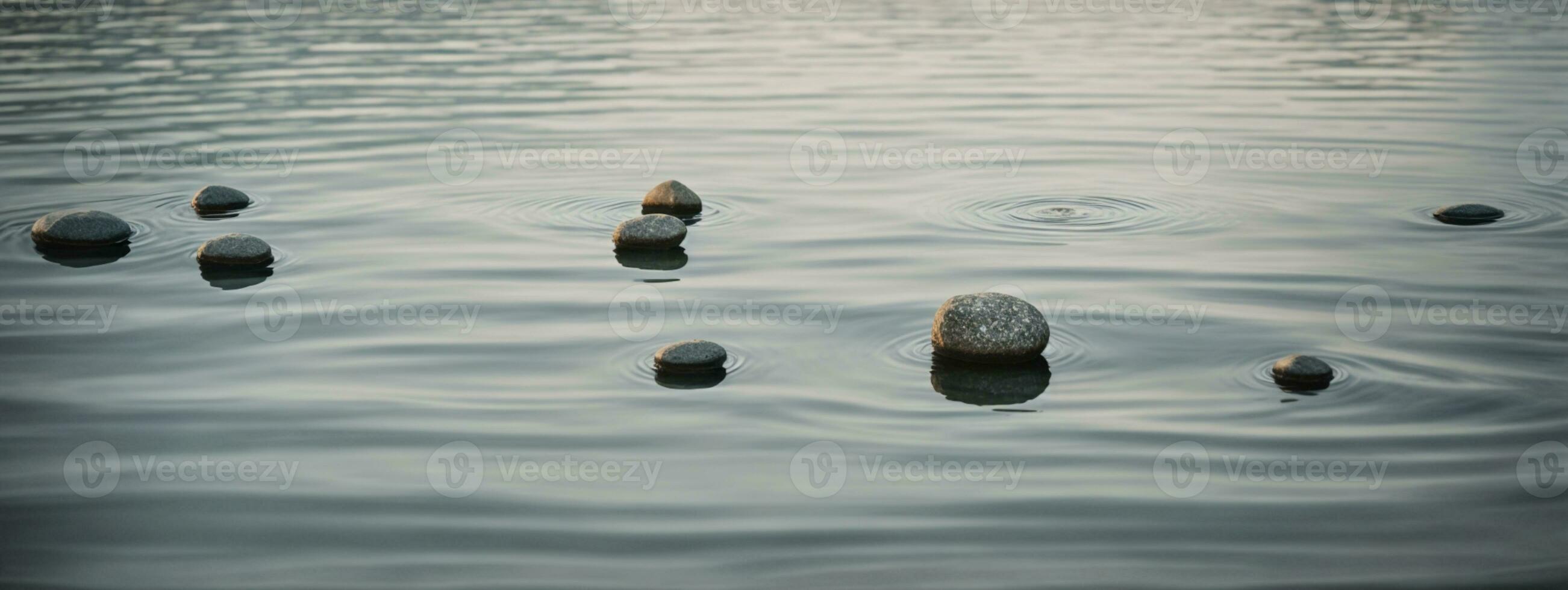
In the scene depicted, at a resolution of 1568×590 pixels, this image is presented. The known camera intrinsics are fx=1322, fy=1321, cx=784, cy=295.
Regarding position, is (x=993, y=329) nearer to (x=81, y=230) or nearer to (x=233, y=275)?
(x=233, y=275)

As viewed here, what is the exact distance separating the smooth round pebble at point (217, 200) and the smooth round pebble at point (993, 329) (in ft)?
23.1

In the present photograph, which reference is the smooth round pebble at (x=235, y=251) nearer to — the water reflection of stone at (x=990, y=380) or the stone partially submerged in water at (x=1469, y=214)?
the water reflection of stone at (x=990, y=380)

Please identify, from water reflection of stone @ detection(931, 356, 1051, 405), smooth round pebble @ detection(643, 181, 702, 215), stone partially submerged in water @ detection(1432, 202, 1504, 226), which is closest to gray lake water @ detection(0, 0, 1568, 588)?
water reflection of stone @ detection(931, 356, 1051, 405)

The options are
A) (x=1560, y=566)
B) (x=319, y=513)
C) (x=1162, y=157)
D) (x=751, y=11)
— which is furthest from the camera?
(x=751, y=11)

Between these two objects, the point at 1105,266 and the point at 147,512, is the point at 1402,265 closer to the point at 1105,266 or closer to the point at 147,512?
the point at 1105,266

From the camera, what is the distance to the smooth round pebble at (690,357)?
7523 millimetres

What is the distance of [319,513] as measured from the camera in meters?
5.89

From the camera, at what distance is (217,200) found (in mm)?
11516

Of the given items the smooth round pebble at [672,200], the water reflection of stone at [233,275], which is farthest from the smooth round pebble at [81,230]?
the smooth round pebble at [672,200]

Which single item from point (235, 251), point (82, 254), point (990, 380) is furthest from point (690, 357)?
point (82, 254)

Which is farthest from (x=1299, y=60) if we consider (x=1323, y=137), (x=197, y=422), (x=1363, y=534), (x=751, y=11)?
(x=197, y=422)

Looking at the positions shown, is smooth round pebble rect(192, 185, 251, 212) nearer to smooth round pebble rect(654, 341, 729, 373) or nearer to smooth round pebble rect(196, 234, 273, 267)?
smooth round pebble rect(196, 234, 273, 267)

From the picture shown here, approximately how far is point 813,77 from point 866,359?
12.6 m

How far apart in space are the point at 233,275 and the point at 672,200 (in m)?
3.57
